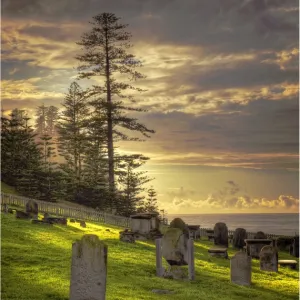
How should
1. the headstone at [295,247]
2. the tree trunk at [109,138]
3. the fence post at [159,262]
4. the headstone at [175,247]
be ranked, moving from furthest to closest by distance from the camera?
the tree trunk at [109,138] < the headstone at [295,247] < the fence post at [159,262] < the headstone at [175,247]

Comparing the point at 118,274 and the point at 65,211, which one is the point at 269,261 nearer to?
the point at 118,274

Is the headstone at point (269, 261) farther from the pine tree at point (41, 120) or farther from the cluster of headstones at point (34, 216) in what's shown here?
the pine tree at point (41, 120)

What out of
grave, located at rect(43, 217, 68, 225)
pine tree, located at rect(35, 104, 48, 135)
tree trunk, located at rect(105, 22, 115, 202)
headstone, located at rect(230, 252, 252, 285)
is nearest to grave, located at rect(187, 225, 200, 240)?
grave, located at rect(43, 217, 68, 225)

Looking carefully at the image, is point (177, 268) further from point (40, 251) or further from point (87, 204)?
point (87, 204)

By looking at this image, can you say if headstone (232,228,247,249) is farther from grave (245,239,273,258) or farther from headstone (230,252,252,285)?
headstone (230,252,252,285)

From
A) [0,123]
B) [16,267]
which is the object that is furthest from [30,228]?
[0,123]

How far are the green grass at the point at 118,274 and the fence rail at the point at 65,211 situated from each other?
1165 centimetres

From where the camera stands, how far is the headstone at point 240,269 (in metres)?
19.9

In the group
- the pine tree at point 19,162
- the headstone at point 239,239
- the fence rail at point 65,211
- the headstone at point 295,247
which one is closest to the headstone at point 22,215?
the fence rail at point 65,211

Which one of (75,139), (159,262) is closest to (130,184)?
(75,139)

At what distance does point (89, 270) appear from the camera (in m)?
12.8

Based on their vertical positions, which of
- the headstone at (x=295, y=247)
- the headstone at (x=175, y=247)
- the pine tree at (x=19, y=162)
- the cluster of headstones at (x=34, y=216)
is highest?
the pine tree at (x=19, y=162)

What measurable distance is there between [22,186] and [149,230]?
97.9 feet

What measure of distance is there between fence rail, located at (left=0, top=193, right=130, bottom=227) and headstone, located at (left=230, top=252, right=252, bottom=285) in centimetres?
2143
